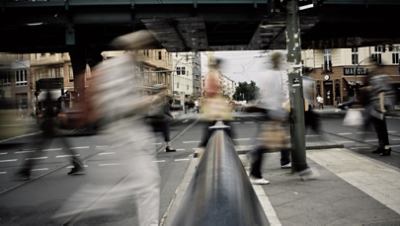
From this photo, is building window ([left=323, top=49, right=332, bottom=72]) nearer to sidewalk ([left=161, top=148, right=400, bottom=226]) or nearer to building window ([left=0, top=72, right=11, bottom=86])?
sidewalk ([left=161, top=148, right=400, bottom=226])

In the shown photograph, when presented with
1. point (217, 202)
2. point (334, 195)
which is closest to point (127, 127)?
point (217, 202)

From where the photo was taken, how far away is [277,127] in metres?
7.41

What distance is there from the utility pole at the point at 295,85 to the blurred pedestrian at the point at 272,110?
0.15 metres

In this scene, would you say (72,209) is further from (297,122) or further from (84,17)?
(84,17)

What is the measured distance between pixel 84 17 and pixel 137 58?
24758mm

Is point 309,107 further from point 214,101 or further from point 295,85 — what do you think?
point 295,85

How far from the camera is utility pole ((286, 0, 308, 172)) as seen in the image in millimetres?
7395

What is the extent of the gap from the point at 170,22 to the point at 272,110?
70.9 feet

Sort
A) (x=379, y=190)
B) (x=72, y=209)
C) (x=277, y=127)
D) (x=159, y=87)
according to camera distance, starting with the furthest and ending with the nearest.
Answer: (x=159, y=87), (x=277, y=127), (x=379, y=190), (x=72, y=209)

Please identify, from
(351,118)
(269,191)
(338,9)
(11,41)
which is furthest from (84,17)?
(269,191)

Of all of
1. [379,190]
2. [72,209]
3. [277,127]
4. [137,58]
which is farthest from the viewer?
[277,127]

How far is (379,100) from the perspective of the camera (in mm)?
9492

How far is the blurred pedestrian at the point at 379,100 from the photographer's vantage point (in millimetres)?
9430

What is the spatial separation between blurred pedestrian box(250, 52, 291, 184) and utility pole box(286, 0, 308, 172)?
0.15m
